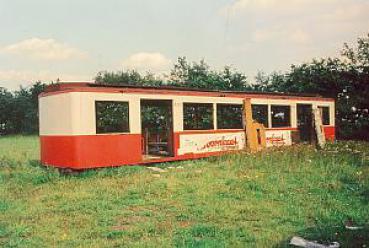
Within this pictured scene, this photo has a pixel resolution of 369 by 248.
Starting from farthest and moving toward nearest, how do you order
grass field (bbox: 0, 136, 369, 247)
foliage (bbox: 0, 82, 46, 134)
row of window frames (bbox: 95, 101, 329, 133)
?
foliage (bbox: 0, 82, 46, 134)
row of window frames (bbox: 95, 101, 329, 133)
grass field (bbox: 0, 136, 369, 247)

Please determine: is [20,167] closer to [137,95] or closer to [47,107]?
[47,107]

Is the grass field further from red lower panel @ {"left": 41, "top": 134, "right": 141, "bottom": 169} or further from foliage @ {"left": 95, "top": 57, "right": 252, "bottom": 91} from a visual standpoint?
foliage @ {"left": 95, "top": 57, "right": 252, "bottom": 91}

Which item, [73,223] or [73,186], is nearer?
[73,223]

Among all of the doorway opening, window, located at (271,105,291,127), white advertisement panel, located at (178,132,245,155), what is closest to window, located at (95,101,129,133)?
white advertisement panel, located at (178,132,245,155)

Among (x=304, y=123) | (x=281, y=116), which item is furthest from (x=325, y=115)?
(x=281, y=116)

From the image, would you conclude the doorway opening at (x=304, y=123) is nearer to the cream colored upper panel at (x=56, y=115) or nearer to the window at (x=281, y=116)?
the window at (x=281, y=116)

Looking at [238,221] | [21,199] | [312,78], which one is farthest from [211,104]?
[312,78]

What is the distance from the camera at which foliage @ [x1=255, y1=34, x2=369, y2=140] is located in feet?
92.4

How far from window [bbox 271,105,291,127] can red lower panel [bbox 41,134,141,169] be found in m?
8.28

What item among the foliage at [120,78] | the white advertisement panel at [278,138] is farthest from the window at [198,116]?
the foliage at [120,78]

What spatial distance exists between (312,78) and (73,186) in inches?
872

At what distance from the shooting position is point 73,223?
7.77 metres

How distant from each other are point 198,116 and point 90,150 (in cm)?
537

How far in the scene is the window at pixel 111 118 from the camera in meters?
13.6
